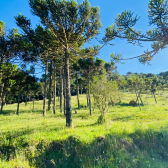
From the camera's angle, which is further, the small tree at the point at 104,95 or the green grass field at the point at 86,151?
the small tree at the point at 104,95

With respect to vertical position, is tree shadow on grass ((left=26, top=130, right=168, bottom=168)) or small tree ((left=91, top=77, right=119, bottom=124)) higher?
small tree ((left=91, top=77, right=119, bottom=124))

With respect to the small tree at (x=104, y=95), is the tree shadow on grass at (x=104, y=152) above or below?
below

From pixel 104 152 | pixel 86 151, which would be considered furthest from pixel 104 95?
pixel 86 151

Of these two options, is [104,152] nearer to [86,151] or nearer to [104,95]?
[86,151]

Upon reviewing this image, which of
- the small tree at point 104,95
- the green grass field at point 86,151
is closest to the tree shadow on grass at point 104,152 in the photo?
the green grass field at point 86,151

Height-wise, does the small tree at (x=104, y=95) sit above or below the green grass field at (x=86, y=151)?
above

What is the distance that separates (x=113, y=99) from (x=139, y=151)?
599cm

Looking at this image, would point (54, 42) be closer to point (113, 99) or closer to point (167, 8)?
point (113, 99)

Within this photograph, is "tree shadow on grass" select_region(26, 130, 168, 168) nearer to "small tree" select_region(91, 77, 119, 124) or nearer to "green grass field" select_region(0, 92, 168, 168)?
"green grass field" select_region(0, 92, 168, 168)

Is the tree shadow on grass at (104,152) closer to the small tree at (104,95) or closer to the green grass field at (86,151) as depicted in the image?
the green grass field at (86,151)

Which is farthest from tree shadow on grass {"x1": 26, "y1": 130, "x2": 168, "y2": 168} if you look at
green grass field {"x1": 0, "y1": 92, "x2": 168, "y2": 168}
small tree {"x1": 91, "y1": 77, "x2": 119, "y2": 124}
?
small tree {"x1": 91, "y1": 77, "x2": 119, "y2": 124}

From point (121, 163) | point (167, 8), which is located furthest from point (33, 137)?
point (167, 8)

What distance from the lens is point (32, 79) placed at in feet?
56.6

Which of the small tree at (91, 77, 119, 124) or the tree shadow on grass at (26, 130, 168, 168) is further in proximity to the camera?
the small tree at (91, 77, 119, 124)
